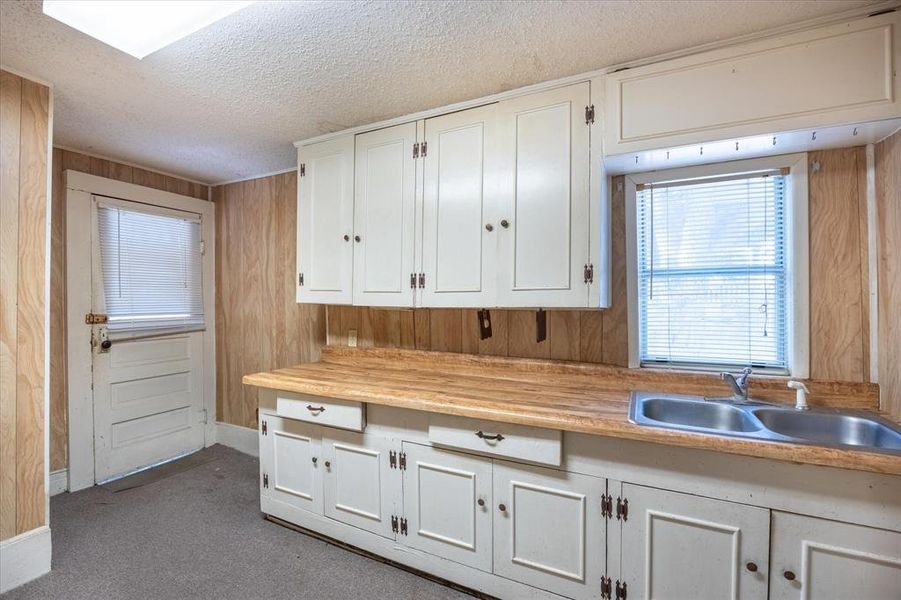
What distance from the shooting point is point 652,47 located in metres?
1.60

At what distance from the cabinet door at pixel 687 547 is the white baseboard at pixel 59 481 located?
11.3ft

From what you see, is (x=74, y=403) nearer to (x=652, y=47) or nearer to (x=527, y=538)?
(x=527, y=538)

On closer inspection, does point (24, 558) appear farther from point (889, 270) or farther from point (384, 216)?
point (889, 270)

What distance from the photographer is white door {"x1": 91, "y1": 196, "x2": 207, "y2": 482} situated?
2838 mm

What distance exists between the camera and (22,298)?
5.99 feet

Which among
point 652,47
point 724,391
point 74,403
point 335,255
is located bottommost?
point 74,403

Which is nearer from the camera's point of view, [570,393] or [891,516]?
[891,516]

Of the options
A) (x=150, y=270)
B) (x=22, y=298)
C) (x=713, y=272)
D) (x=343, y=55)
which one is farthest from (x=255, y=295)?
(x=713, y=272)

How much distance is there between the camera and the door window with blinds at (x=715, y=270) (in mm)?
1808

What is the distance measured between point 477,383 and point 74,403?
2829mm

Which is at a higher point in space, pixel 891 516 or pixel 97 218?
pixel 97 218

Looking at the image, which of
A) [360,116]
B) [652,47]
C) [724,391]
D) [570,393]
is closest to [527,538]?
[570,393]

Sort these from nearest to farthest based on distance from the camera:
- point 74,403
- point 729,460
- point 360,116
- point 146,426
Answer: point 729,460
point 360,116
point 74,403
point 146,426

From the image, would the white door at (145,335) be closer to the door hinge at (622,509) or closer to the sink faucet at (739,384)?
the door hinge at (622,509)
